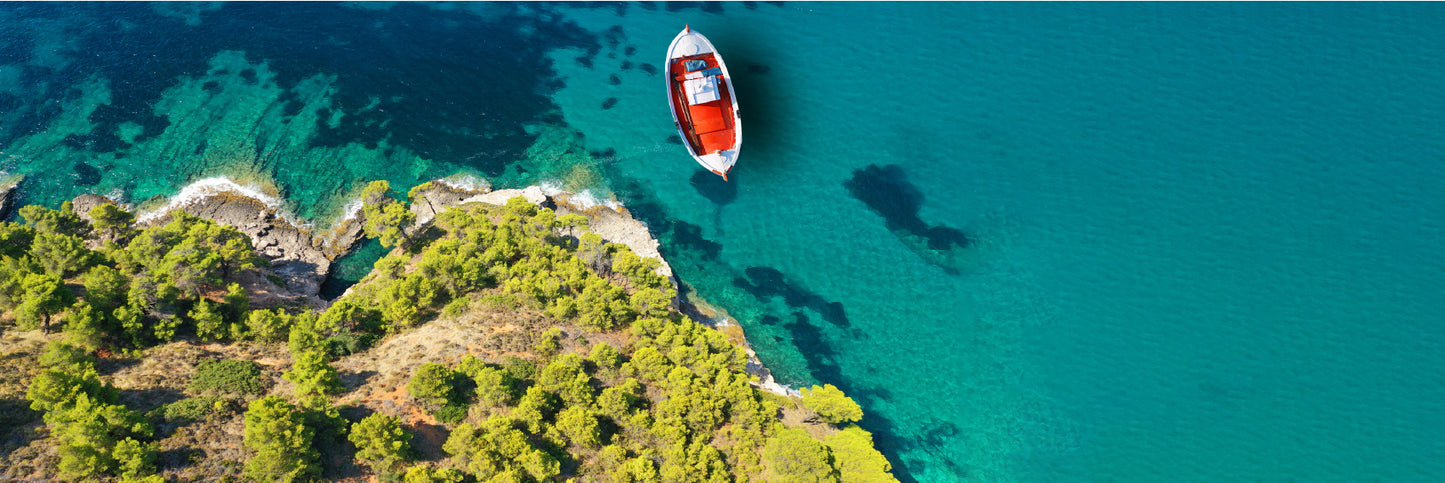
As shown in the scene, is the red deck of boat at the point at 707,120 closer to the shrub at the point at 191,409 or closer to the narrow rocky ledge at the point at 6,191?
the shrub at the point at 191,409

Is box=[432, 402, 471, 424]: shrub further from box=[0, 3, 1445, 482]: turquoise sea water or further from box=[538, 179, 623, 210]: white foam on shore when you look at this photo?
box=[538, 179, 623, 210]: white foam on shore

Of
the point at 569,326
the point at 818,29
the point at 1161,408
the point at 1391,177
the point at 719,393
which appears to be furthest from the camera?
the point at 818,29

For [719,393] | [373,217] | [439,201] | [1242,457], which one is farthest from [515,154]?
[1242,457]

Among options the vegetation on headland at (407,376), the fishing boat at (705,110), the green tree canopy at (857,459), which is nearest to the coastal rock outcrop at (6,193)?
the vegetation on headland at (407,376)

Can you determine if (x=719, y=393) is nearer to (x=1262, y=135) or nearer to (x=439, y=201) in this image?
(x=439, y=201)

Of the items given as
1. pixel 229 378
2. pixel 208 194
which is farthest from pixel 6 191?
pixel 229 378

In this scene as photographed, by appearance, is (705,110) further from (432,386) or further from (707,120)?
(432,386)
